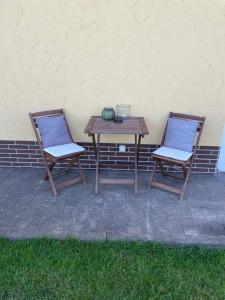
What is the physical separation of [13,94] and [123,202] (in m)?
2.03

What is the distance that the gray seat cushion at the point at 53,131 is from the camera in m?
3.77

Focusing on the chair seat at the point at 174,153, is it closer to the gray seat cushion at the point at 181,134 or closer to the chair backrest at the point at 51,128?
the gray seat cushion at the point at 181,134

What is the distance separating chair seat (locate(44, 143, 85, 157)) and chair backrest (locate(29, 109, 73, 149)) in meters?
0.10

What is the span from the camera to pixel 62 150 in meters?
3.66

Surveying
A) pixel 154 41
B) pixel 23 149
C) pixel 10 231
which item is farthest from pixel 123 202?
pixel 154 41

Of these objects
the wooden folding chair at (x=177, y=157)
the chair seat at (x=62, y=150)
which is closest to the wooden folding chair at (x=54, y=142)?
the chair seat at (x=62, y=150)

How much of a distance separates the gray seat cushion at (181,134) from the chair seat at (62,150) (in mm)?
1132

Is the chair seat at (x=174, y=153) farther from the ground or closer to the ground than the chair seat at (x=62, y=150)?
closer to the ground

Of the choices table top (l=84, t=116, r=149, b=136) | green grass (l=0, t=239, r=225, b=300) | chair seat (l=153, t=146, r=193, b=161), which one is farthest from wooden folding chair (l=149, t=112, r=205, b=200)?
green grass (l=0, t=239, r=225, b=300)

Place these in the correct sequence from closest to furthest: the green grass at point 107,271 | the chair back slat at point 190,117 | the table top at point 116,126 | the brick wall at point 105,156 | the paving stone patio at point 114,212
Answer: the green grass at point 107,271, the paving stone patio at point 114,212, the table top at point 116,126, the chair back slat at point 190,117, the brick wall at point 105,156

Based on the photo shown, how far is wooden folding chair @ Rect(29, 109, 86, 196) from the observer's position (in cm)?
362

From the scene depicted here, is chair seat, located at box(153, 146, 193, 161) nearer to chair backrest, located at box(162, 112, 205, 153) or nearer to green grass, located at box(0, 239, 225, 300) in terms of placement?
chair backrest, located at box(162, 112, 205, 153)

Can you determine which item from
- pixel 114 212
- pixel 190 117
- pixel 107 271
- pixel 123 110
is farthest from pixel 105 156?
pixel 107 271

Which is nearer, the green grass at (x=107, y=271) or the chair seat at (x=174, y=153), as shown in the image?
the green grass at (x=107, y=271)
